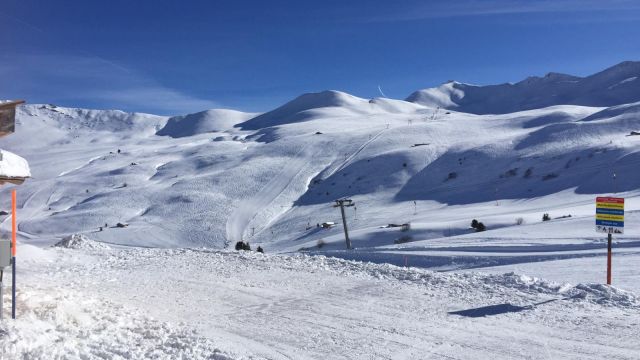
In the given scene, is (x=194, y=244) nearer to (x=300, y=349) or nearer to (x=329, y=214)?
(x=329, y=214)

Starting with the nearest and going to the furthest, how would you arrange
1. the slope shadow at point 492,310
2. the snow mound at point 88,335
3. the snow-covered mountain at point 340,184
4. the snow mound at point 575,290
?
1. the snow mound at point 88,335
2. the slope shadow at point 492,310
3. the snow mound at point 575,290
4. the snow-covered mountain at point 340,184

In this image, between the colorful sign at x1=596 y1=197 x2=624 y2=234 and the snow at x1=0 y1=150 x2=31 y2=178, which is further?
the colorful sign at x1=596 y1=197 x2=624 y2=234

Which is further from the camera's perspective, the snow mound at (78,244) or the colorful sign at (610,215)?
the snow mound at (78,244)

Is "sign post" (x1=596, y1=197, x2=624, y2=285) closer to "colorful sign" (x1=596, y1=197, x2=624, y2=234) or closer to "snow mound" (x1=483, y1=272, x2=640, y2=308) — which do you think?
"colorful sign" (x1=596, y1=197, x2=624, y2=234)

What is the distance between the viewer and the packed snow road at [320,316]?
8.27 meters

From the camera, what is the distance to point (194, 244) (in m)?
56.1

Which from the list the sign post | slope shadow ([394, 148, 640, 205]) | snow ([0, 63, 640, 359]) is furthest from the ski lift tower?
slope shadow ([394, 148, 640, 205])

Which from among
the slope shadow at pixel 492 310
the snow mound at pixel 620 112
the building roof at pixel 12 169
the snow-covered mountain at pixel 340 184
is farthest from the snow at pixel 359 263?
the snow mound at pixel 620 112

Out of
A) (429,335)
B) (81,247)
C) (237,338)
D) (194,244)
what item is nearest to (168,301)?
(237,338)

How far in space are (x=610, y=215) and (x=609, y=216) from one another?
0.03m

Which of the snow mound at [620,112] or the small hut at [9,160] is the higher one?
the snow mound at [620,112]

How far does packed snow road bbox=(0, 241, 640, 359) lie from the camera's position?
827cm

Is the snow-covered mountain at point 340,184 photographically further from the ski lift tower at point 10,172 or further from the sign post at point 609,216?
the ski lift tower at point 10,172

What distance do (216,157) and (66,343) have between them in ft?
319
